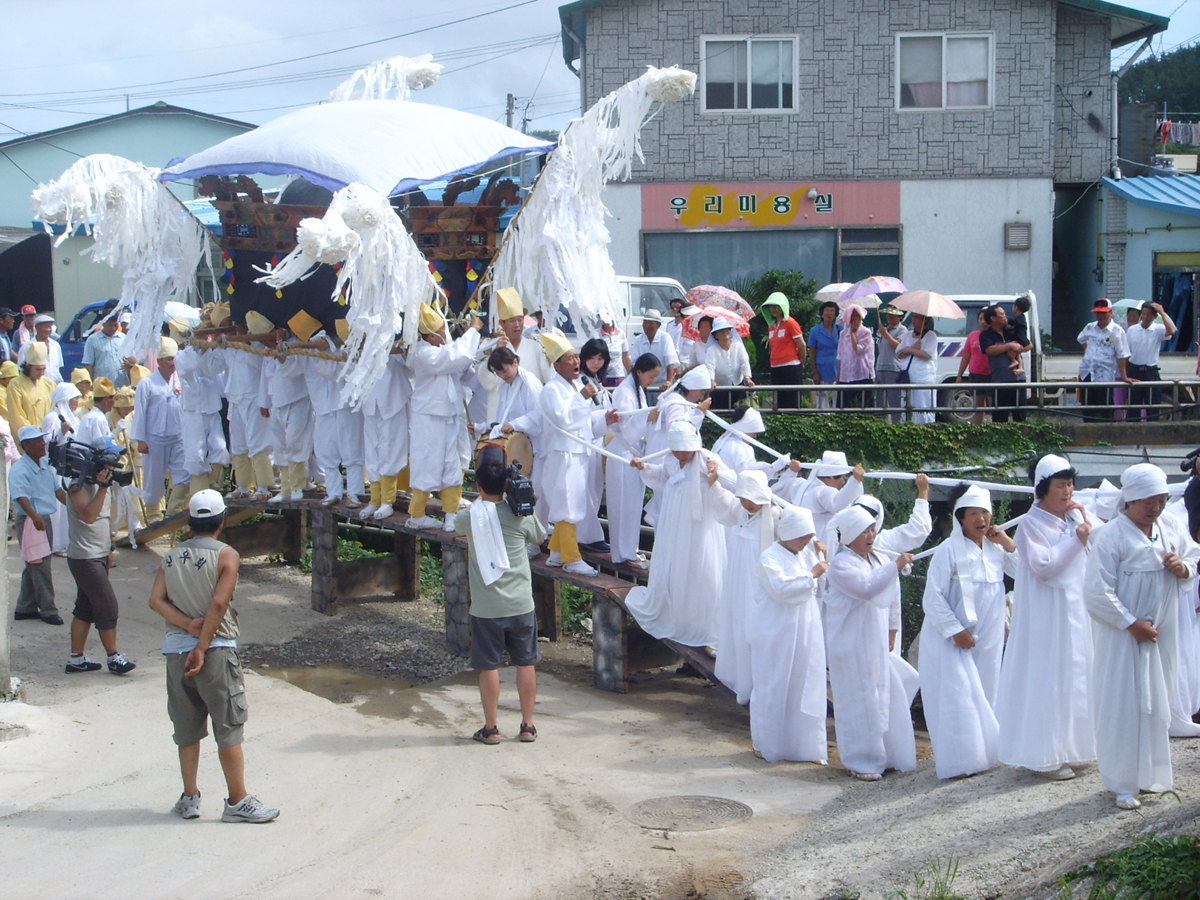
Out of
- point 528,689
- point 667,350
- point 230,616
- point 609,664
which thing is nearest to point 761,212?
point 667,350

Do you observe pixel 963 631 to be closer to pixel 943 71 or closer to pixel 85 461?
pixel 85 461

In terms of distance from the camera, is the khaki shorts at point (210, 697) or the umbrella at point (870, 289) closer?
the khaki shorts at point (210, 697)

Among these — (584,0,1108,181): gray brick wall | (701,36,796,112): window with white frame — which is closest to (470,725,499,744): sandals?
(584,0,1108,181): gray brick wall

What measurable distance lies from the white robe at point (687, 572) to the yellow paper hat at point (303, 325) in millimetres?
3965

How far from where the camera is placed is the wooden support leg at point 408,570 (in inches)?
437

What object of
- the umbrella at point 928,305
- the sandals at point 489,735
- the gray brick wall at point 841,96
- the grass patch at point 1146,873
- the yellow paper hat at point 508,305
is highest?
the gray brick wall at point 841,96

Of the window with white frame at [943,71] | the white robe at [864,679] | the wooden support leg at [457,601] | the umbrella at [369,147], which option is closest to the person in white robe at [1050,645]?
the white robe at [864,679]

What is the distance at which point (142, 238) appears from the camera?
11.0 metres

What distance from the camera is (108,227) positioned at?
1080cm

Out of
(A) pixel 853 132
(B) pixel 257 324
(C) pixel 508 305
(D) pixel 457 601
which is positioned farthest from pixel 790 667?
(A) pixel 853 132

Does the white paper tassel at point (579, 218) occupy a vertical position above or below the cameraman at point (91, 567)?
above

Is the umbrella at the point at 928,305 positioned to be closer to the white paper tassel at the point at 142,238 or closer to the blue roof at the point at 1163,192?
the white paper tassel at the point at 142,238

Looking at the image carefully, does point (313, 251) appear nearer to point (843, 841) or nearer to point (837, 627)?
point (837, 627)

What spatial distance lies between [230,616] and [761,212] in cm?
1624
